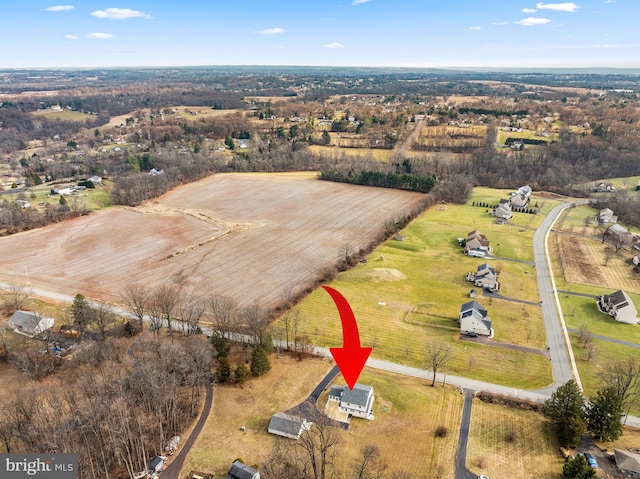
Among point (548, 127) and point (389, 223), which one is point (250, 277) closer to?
point (389, 223)

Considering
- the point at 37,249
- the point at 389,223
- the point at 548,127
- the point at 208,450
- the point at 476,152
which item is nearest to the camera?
the point at 208,450

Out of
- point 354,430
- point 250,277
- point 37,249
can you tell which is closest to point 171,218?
point 37,249

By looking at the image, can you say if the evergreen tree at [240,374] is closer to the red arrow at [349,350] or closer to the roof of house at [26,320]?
the red arrow at [349,350]

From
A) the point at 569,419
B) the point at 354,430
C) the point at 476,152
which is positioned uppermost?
the point at 476,152

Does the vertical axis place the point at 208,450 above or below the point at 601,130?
below

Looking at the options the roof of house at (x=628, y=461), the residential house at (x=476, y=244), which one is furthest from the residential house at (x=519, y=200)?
the roof of house at (x=628, y=461)

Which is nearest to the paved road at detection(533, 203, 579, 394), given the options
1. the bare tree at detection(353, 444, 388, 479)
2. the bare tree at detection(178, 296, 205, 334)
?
the bare tree at detection(353, 444, 388, 479)

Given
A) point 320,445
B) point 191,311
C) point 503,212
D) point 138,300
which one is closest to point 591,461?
point 320,445
